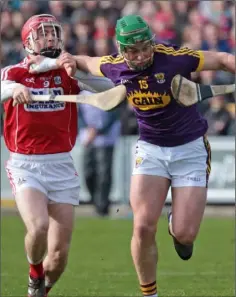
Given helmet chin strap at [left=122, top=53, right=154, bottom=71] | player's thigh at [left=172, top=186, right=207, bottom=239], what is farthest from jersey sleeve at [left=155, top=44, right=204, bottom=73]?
player's thigh at [left=172, top=186, right=207, bottom=239]

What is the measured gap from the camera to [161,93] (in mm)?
7352

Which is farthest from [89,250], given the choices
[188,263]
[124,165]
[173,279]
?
[124,165]

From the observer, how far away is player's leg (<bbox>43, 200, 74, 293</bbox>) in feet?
24.9

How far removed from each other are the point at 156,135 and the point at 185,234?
0.84 m

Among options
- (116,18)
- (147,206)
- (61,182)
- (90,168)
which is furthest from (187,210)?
(116,18)

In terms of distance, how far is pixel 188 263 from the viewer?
35.9 feet

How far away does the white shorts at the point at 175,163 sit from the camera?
759cm

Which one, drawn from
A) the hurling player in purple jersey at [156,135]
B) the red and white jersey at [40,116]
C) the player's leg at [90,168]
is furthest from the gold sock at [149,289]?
the player's leg at [90,168]

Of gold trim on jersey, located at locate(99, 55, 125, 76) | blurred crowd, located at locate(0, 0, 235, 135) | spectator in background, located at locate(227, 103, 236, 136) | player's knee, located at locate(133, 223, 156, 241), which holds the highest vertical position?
gold trim on jersey, located at locate(99, 55, 125, 76)

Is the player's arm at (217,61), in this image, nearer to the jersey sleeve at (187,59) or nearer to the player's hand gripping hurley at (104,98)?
the jersey sleeve at (187,59)

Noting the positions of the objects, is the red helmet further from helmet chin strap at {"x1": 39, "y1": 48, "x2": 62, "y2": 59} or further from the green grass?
the green grass

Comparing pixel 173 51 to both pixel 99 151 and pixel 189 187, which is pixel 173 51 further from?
pixel 99 151

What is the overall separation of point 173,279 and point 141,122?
8.79 ft

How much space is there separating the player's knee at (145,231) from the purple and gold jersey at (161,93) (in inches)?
27.4
